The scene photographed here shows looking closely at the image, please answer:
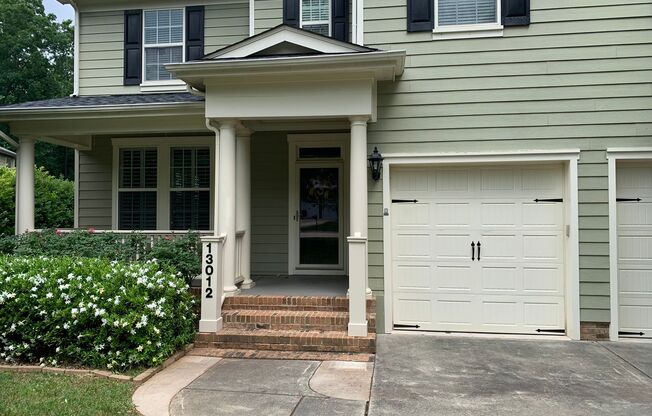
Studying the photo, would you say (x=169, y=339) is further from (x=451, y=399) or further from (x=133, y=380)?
(x=451, y=399)

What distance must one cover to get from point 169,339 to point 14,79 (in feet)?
84.9

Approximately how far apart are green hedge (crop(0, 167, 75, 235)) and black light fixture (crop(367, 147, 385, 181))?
24.3ft

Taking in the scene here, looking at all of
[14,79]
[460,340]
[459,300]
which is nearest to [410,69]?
[459,300]

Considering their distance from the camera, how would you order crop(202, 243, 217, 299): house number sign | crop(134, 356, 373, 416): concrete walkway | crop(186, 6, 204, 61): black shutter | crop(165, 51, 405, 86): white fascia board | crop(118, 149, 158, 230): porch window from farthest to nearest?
crop(118, 149, 158, 230): porch window → crop(186, 6, 204, 61): black shutter → crop(202, 243, 217, 299): house number sign → crop(165, 51, 405, 86): white fascia board → crop(134, 356, 373, 416): concrete walkway

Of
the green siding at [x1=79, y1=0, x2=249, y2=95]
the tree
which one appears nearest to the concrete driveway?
the green siding at [x1=79, y1=0, x2=249, y2=95]

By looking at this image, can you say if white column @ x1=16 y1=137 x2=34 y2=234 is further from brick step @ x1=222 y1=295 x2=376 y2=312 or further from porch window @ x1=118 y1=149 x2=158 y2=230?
brick step @ x1=222 y1=295 x2=376 y2=312

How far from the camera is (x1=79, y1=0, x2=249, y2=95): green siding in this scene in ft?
26.6

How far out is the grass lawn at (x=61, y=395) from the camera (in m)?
3.59

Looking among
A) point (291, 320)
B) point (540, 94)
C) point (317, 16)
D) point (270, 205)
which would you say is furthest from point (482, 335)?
point (317, 16)

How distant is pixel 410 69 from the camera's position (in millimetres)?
6090

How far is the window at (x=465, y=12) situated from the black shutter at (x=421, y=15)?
0.29 feet

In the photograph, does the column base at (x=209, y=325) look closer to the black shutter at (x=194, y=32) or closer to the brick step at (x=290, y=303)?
the brick step at (x=290, y=303)

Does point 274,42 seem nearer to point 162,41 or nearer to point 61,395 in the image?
point 162,41

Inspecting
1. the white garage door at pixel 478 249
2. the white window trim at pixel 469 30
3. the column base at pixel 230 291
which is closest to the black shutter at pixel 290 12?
the white window trim at pixel 469 30
